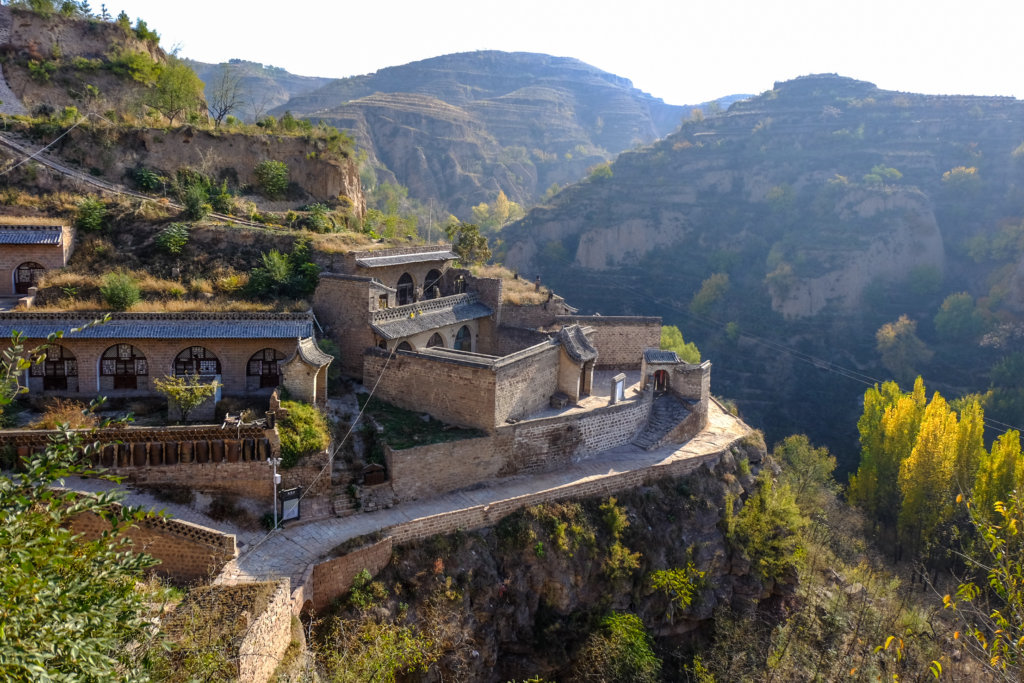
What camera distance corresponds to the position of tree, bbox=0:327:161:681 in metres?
6.40

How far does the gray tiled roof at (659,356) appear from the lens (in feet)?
90.9

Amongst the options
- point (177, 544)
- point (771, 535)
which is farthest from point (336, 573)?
point (771, 535)

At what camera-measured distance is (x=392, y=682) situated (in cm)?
1360

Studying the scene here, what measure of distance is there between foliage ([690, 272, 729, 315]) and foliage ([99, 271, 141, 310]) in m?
50.4

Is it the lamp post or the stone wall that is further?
the lamp post

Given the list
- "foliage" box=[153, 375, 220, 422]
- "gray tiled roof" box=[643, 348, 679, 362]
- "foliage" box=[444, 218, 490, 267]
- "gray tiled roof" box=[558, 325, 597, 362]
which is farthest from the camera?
"foliage" box=[444, 218, 490, 267]

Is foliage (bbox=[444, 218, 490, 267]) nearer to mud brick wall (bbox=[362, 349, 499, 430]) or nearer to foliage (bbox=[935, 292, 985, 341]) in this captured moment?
mud brick wall (bbox=[362, 349, 499, 430])

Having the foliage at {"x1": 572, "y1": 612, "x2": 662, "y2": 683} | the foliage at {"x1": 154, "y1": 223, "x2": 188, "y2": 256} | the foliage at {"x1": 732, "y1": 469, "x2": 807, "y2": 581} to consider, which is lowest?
the foliage at {"x1": 572, "y1": 612, "x2": 662, "y2": 683}

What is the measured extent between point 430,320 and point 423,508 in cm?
878

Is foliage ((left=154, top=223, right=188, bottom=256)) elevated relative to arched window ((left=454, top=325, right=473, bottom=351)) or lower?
elevated

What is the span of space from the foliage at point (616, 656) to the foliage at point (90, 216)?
22.8 m

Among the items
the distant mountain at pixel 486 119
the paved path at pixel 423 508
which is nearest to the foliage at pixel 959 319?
the paved path at pixel 423 508

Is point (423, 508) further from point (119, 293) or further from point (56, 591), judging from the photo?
point (56, 591)

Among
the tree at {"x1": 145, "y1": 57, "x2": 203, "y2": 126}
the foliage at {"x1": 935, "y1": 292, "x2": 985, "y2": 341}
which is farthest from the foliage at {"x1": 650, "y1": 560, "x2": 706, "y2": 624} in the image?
the foliage at {"x1": 935, "y1": 292, "x2": 985, "y2": 341}
